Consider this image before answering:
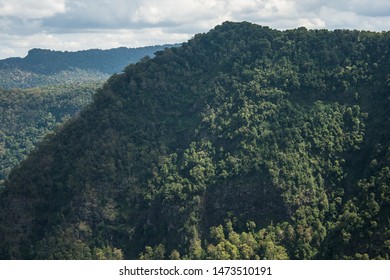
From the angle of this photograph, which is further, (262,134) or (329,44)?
(329,44)

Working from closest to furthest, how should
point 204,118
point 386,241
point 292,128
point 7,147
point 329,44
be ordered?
point 386,241 < point 292,128 < point 204,118 < point 329,44 < point 7,147

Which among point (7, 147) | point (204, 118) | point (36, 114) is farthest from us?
point (36, 114)

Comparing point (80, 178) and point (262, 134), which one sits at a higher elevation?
point (262, 134)

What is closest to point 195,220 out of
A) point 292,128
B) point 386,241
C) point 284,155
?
point 284,155

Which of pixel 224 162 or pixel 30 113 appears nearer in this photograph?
pixel 224 162

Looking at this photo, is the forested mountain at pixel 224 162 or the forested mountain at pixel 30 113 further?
the forested mountain at pixel 30 113

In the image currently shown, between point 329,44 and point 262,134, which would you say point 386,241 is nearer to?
point 262,134

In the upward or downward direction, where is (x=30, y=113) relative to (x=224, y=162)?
upward

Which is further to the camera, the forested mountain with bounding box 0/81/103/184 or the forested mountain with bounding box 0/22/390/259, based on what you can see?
the forested mountain with bounding box 0/81/103/184
